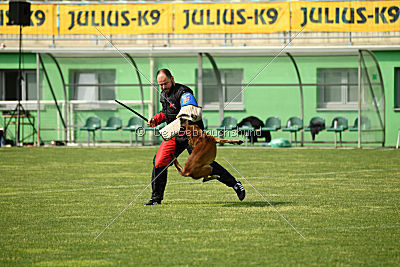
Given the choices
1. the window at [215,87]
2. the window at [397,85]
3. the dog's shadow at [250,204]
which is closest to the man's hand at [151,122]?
the dog's shadow at [250,204]

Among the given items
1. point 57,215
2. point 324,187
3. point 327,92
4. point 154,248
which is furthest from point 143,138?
point 154,248

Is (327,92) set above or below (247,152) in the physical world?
above

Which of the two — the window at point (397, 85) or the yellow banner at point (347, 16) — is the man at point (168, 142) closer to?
the yellow banner at point (347, 16)

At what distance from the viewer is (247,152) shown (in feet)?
81.0

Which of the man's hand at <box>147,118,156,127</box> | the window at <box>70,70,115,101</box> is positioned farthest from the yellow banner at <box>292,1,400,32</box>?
the man's hand at <box>147,118,156,127</box>

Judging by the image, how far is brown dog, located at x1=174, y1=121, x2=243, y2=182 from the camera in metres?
8.57

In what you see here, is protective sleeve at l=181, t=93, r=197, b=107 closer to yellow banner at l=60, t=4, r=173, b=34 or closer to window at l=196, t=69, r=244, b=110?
yellow banner at l=60, t=4, r=173, b=34

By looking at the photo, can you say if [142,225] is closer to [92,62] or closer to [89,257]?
[89,257]

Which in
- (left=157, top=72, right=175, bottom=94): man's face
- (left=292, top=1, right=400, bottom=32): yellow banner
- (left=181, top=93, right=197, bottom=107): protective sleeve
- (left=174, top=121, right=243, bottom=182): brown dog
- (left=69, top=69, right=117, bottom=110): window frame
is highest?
(left=292, top=1, right=400, bottom=32): yellow banner

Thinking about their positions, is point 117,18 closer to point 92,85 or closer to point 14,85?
point 92,85

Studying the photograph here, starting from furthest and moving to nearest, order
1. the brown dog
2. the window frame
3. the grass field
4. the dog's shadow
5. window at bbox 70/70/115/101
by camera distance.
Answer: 1. window at bbox 70/70/115/101
2. the window frame
3. the dog's shadow
4. the brown dog
5. the grass field

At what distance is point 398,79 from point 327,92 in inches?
123

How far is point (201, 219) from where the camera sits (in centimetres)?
942

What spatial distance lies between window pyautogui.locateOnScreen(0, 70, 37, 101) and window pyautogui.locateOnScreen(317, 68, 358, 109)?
39.5ft
